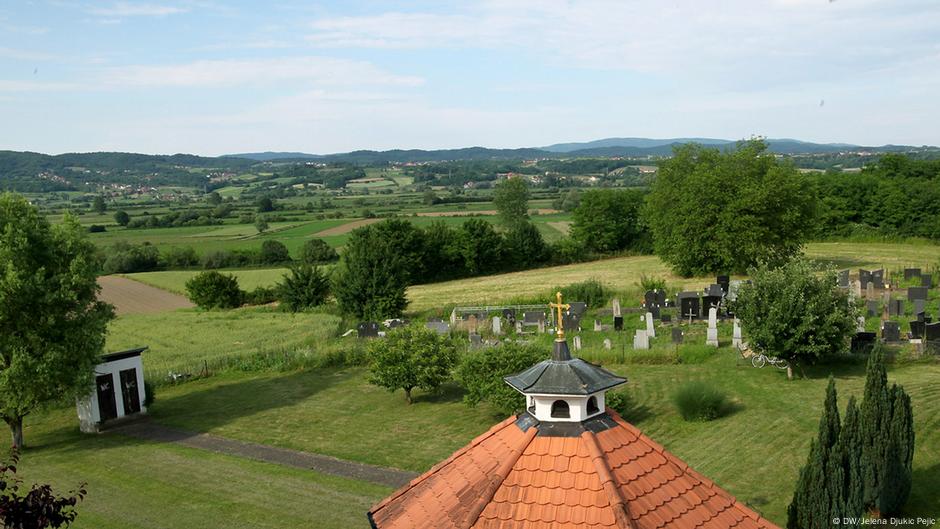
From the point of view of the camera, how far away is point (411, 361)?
23.6 meters

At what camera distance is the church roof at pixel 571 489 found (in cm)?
757

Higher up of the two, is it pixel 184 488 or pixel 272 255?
pixel 184 488

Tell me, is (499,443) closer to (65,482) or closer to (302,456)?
(302,456)

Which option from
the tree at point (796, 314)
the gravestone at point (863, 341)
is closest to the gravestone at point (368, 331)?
the tree at point (796, 314)

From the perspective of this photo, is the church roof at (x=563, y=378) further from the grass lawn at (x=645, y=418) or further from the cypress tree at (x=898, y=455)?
the grass lawn at (x=645, y=418)

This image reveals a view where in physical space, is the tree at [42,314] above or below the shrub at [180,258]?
above

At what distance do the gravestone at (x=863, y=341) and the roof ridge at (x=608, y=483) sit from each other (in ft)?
66.6

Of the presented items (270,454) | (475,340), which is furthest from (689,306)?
(270,454)

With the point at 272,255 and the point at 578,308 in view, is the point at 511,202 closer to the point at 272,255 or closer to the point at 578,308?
the point at 272,255

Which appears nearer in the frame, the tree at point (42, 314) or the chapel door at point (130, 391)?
the tree at point (42, 314)

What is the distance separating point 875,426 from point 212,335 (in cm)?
3101

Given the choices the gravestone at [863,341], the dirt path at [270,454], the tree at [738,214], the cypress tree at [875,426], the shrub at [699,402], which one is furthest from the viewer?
the tree at [738,214]

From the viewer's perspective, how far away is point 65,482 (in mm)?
18172

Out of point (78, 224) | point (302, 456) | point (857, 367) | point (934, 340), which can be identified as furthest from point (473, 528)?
point (934, 340)
